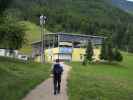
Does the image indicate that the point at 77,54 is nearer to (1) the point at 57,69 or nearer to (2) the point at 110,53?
(2) the point at 110,53

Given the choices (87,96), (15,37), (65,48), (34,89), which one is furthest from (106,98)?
(65,48)

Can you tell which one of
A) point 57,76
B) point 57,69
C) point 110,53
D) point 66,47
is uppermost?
point 66,47

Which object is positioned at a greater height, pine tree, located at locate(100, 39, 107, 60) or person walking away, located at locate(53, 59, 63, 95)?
pine tree, located at locate(100, 39, 107, 60)

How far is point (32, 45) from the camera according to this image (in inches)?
4520

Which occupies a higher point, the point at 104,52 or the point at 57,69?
the point at 104,52

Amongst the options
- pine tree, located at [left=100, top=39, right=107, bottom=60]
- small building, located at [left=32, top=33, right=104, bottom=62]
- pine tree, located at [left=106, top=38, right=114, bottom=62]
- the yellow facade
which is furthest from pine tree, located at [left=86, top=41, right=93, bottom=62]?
small building, located at [left=32, top=33, right=104, bottom=62]

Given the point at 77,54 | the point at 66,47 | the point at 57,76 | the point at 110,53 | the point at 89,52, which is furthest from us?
the point at 77,54

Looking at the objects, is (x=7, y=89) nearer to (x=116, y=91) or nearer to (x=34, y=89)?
(x=34, y=89)

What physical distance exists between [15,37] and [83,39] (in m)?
38.5

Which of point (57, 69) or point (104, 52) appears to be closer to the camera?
point (57, 69)

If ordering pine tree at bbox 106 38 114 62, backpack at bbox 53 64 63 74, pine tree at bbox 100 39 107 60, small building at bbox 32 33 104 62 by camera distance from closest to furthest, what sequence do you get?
backpack at bbox 53 64 63 74 → pine tree at bbox 106 38 114 62 → pine tree at bbox 100 39 107 60 → small building at bbox 32 33 104 62

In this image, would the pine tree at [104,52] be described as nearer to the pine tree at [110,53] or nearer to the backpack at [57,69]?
the pine tree at [110,53]

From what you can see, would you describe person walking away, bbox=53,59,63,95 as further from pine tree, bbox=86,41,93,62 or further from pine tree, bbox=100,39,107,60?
pine tree, bbox=100,39,107,60

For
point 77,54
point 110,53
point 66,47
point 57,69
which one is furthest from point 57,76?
point 77,54
